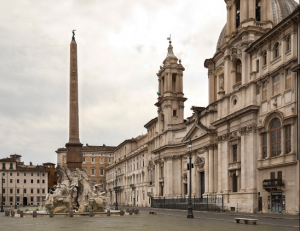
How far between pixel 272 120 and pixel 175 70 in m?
38.5

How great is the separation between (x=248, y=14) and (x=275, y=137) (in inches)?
632

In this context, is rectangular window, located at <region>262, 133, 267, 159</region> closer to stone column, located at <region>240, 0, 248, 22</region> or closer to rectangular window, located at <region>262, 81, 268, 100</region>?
rectangular window, located at <region>262, 81, 268, 100</region>

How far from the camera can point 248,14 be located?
54031mm

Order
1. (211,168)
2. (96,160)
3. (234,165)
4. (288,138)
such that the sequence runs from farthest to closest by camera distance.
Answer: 1. (96,160)
2. (211,168)
3. (234,165)
4. (288,138)

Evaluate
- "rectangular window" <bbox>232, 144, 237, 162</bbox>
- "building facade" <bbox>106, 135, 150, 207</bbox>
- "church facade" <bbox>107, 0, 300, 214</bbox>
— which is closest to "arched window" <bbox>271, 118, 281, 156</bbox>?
"church facade" <bbox>107, 0, 300, 214</bbox>

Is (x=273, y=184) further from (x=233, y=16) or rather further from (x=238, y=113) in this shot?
(x=233, y=16)

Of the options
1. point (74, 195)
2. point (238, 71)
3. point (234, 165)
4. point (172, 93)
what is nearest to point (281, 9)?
point (238, 71)

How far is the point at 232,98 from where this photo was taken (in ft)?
180

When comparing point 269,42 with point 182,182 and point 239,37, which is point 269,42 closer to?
point 239,37

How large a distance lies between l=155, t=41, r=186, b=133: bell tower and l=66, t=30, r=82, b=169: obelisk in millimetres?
36908

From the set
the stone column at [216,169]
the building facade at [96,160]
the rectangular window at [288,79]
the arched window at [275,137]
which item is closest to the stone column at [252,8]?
the rectangular window at [288,79]

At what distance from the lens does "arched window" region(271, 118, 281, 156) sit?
44.4 metres

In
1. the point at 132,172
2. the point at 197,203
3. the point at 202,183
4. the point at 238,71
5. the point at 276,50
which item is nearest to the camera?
the point at 276,50

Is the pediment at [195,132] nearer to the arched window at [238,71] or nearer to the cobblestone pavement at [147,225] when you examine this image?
the arched window at [238,71]
